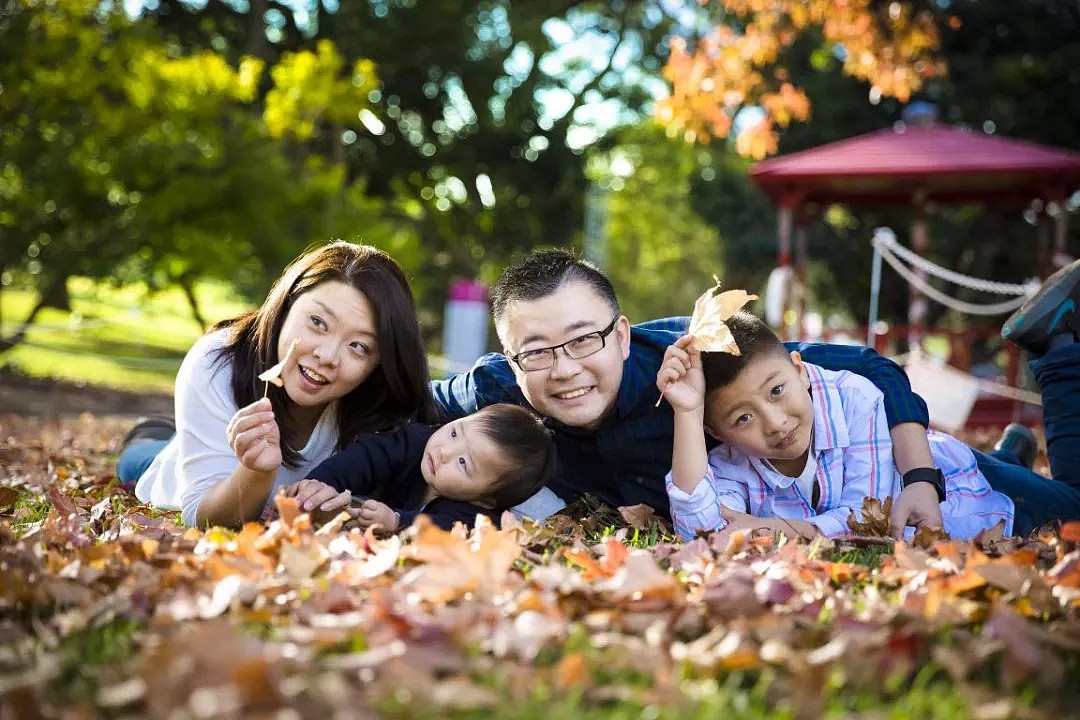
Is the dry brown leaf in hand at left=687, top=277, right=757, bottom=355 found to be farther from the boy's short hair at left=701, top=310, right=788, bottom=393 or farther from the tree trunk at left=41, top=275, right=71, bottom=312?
the tree trunk at left=41, top=275, right=71, bottom=312

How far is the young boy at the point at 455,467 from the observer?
355 cm

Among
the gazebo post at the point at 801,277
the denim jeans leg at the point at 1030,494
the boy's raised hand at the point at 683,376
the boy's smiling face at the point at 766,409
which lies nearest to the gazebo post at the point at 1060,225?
the gazebo post at the point at 801,277

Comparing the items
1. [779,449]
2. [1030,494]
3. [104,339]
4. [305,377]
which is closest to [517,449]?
[305,377]

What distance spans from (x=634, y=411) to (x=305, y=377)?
110 cm

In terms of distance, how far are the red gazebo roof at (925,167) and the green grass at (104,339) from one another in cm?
869

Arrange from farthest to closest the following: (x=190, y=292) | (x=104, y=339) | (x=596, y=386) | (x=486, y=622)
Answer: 1. (x=104, y=339)
2. (x=190, y=292)
3. (x=596, y=386)
4. (x=486, y=622)

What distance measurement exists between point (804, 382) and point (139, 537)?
2.08m

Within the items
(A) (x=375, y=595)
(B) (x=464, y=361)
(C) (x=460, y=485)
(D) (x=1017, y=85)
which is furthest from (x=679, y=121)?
(D) (x=1017, y=85)

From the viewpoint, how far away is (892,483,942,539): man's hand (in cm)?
346

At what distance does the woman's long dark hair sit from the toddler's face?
→ 319mm

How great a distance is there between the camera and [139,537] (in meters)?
2.85

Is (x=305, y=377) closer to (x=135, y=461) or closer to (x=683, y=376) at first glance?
(x=683, y=376)

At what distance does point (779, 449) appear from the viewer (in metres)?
3.54

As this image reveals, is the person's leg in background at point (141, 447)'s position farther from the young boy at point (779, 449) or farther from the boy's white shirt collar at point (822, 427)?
the boy's white shirt collar at point (822, 427)
